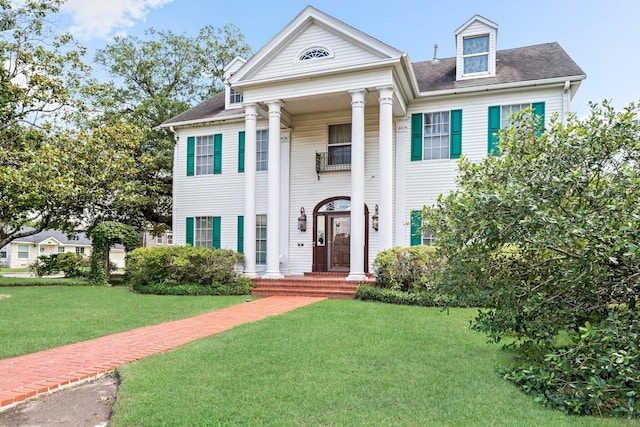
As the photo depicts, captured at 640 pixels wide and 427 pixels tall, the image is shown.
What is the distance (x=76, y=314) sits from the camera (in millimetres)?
7652

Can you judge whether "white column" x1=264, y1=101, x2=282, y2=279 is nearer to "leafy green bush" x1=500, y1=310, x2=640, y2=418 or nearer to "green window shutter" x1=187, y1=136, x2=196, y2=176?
"green window shutter" x1=187, y1=136, x2=196, y2=176

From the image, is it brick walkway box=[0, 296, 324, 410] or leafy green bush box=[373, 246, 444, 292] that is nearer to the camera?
brick walkway box=[0, 296, 324, 410]

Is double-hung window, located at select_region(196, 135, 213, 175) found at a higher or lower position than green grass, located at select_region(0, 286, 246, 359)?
higher

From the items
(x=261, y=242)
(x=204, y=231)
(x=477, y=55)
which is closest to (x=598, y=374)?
(x=477, y=55)

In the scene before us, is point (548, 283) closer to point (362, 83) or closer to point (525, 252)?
point (525, 252)

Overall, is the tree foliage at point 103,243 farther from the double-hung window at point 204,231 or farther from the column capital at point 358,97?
the column capital at point 358,97

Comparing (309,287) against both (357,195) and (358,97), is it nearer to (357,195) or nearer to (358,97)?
(357,195)

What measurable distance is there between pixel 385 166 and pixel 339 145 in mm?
2565

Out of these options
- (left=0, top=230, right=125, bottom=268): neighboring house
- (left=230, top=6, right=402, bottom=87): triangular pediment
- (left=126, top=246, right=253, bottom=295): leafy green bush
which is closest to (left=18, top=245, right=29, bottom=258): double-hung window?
(left=0, top=230, right=125, bottom=268): neighboring house

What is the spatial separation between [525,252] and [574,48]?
11.2 metres

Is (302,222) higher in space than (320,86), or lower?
lower

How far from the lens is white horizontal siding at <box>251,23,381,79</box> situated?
10969 millimetres

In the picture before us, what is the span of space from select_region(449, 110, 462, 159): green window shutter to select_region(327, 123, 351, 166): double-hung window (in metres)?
2.94

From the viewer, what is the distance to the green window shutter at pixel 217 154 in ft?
47.0
